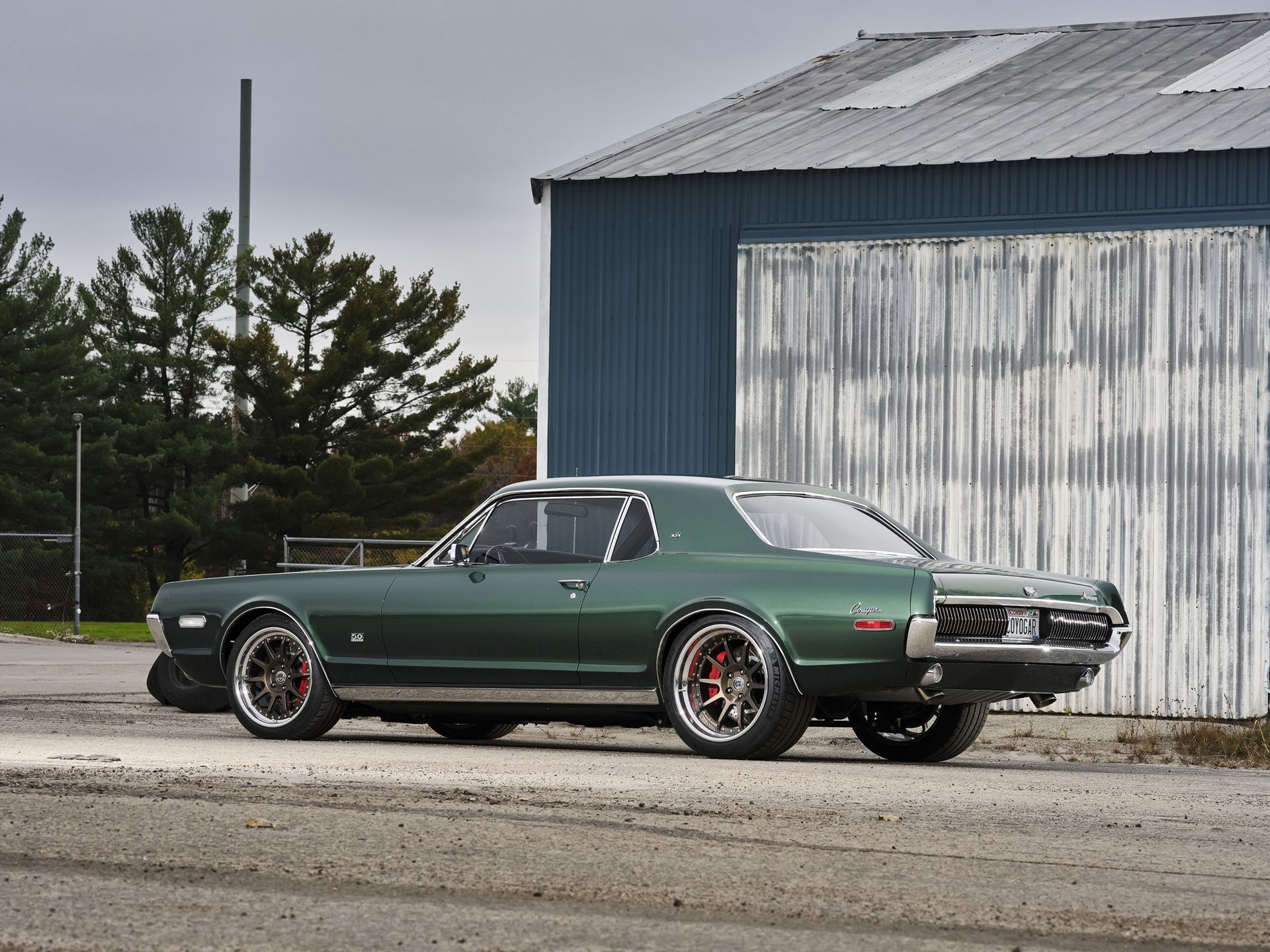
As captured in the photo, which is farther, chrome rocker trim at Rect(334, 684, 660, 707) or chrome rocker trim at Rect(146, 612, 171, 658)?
chrome rocker trim at Rect(146, 612, 171, 658)

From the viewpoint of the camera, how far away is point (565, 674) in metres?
8.94

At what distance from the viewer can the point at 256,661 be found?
9.95 m

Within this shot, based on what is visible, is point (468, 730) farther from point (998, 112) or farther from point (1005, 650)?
point (998, 112)

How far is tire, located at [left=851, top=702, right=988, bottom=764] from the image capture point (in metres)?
9.34

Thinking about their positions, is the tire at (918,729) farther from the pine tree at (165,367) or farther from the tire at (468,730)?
the pine tree at (165,367)

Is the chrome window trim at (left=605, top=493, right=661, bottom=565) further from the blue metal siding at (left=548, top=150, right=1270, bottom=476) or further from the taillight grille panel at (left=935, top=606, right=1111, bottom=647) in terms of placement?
the blue metal siding at (left=548, top=150, right=1270, bottom=476)

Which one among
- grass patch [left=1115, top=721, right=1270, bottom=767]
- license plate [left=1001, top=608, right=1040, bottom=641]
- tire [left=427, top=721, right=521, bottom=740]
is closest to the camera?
license plate [left=1001, top=608, right=1040, bottom=641]

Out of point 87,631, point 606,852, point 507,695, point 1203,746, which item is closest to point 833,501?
point 507,695

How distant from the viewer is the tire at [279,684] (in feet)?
31.7

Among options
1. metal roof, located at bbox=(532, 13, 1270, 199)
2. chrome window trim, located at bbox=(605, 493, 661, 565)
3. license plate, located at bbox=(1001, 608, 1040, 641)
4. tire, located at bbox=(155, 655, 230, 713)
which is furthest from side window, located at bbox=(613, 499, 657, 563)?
metal roof, located at bbox=(532, 13, 1270, 199)

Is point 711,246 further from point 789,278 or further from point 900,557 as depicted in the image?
point 900,557

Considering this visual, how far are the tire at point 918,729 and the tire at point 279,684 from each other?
2830 millimetres

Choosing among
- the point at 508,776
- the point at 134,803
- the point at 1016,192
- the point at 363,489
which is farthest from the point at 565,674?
the point at 363,489

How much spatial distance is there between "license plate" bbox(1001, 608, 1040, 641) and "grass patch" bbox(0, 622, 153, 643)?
94.2 feet
